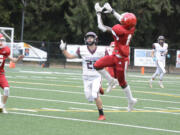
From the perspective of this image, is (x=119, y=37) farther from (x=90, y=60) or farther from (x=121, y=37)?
(x=90, y=60)

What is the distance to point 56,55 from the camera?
1329 inches

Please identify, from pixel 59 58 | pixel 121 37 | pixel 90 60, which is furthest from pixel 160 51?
pixel 59 58

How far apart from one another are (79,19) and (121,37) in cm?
3061

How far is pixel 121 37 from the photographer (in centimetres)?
885

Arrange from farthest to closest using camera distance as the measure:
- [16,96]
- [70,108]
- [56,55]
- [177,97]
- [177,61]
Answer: [56,55] < [177,61] < [177,97] < [16,96] < [70,108]

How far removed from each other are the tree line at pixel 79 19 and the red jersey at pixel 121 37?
93.6ft

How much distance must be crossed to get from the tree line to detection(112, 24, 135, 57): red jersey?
28.5m

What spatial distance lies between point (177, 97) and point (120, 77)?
6233 millimetres

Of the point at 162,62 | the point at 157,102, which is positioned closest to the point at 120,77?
the point at 157,102

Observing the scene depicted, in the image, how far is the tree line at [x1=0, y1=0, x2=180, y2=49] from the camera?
39062 mm

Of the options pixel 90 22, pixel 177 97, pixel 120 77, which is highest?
pixel 90 22

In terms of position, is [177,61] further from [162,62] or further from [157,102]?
[157,102]

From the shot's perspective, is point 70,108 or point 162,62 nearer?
point 70,108

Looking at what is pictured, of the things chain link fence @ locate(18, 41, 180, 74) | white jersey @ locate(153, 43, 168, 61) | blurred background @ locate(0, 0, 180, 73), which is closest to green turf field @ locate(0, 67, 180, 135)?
white jersey @ locate(153, 43, 168, 61)
